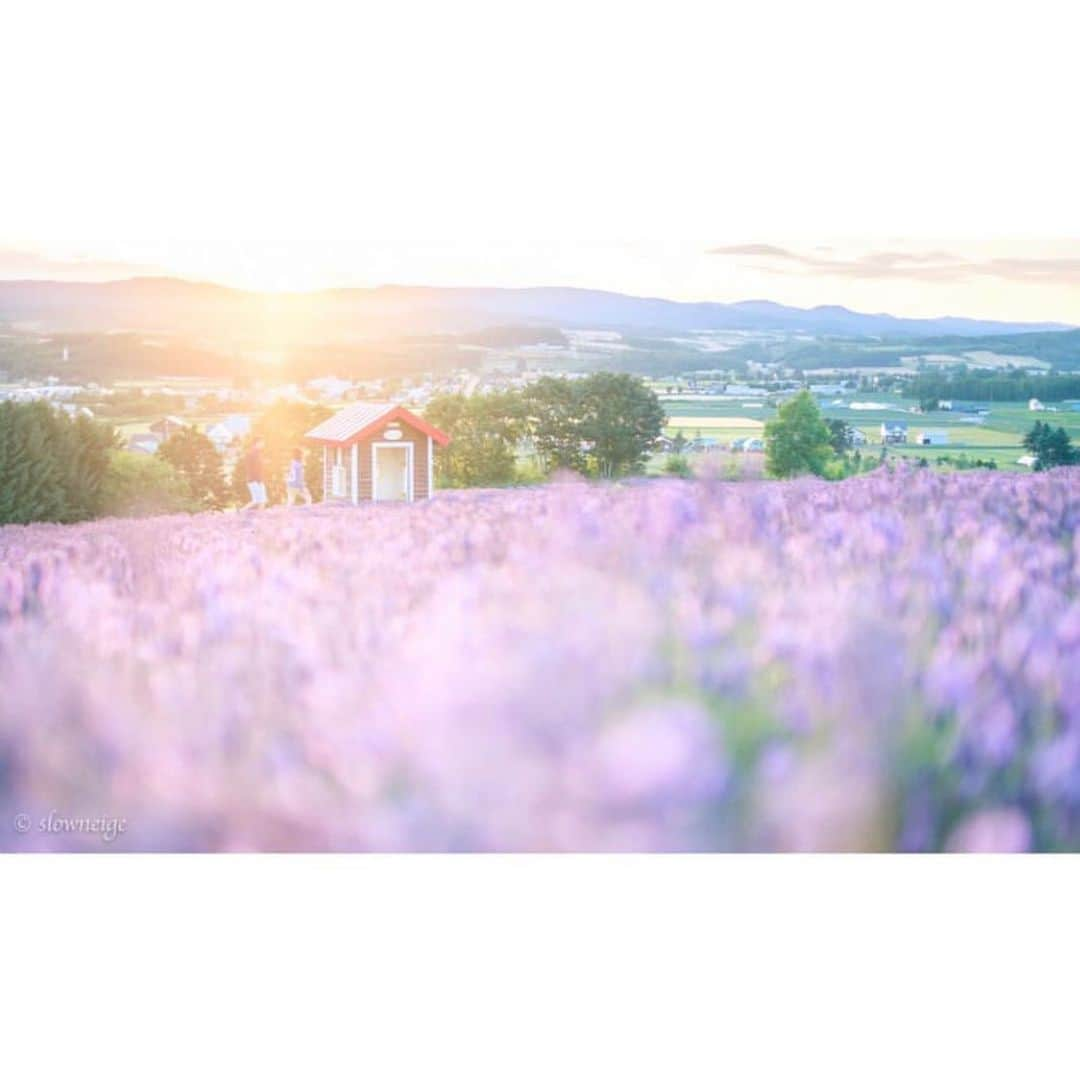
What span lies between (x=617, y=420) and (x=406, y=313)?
712mm

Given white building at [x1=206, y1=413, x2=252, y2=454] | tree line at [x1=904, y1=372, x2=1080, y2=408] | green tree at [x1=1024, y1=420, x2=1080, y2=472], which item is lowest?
green tree at [x1=1024, y1=420, x2=1080, y2=472]

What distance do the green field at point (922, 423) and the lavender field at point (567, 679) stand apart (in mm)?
368

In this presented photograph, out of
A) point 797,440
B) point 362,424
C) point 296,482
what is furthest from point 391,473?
point 797,440

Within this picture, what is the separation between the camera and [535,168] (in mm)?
3850

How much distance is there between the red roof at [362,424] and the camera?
3832mm

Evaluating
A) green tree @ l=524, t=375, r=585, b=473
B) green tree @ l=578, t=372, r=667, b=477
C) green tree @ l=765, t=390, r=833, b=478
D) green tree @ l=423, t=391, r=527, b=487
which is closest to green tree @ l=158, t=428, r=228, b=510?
green tree @ l=423, t=391, r=527, b=487

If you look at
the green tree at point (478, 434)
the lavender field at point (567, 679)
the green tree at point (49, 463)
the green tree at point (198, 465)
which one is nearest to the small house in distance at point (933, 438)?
the lavender field at point (567, 679)

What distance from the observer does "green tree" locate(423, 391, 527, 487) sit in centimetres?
385

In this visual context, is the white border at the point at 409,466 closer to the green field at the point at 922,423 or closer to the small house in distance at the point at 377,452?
the small house in distance at the point at 377,452

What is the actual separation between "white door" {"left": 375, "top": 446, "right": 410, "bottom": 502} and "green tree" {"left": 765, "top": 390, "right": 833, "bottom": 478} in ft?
3.43

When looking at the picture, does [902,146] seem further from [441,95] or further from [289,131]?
[289,131]

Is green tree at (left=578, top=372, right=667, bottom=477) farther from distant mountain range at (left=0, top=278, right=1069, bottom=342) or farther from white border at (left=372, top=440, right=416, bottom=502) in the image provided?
white border at (left=372, top=440, right=416, bottom=502)

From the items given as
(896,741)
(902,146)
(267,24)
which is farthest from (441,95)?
(896,741)

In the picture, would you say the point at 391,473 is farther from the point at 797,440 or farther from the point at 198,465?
the point at 797,440
